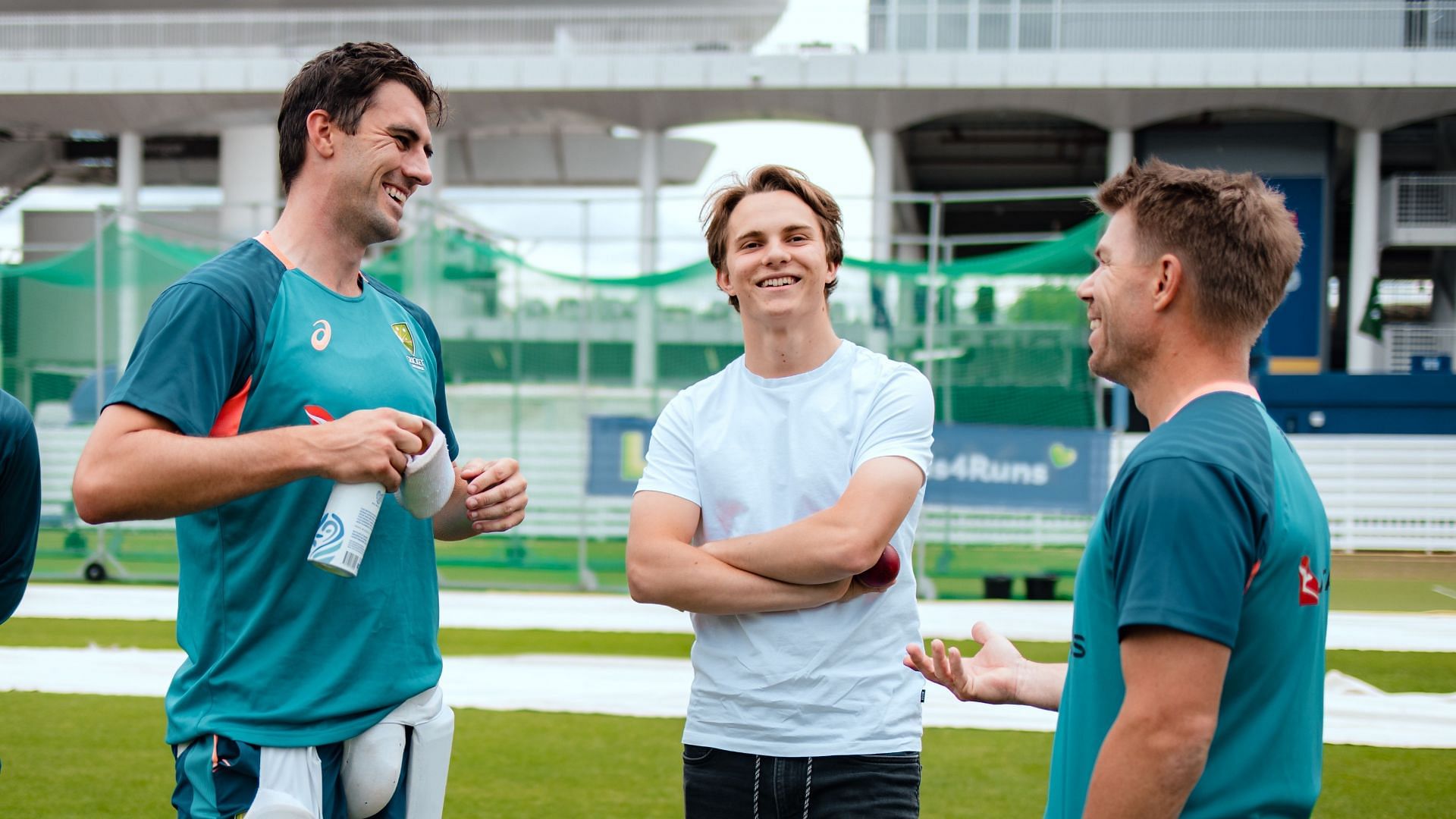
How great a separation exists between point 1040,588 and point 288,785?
1061cm

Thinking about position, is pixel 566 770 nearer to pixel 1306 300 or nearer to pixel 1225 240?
pixel 1225 240

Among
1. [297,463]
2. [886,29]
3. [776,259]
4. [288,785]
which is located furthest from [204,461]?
[886,29]

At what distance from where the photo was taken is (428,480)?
2271mm

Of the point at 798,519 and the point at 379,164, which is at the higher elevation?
the point at 379,164

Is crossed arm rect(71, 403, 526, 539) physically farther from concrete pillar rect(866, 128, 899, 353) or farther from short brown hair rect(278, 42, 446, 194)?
concrete pillar rect(866, 128, 899, 353)

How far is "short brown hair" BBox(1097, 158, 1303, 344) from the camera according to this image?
186 centimetres

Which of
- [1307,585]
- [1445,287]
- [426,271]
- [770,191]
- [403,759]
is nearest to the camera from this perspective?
[1307,585]

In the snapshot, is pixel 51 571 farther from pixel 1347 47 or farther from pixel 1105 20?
pixel 1347 47

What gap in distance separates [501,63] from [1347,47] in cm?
1812

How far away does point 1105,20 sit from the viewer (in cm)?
2775

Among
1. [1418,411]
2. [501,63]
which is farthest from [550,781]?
[501,63]

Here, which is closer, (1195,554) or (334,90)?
(1195,554)

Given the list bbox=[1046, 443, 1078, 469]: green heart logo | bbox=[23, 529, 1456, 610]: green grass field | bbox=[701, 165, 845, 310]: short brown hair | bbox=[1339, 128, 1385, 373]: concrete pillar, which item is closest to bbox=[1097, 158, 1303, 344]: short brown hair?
bbox=[701, 165, 845, 310]: short brown hair

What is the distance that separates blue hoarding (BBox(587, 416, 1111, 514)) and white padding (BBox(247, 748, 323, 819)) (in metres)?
9.74
